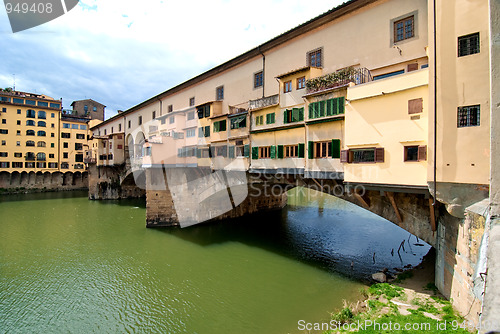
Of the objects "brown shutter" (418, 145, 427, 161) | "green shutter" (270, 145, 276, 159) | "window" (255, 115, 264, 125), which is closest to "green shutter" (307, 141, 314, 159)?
"green shutter" (270, 145, 276, 159)

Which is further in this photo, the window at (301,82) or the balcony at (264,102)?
the balcony at (264,102)

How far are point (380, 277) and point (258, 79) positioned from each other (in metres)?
14.0

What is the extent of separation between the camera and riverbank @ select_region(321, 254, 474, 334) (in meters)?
7.88

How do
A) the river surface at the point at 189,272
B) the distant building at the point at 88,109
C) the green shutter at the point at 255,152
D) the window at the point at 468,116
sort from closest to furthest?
the window at the point at 468,116 → the river surface at the point at 189,272 → the green shutter at the point at 255,152 → the distant building at the point at 88,109

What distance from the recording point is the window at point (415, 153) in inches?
357

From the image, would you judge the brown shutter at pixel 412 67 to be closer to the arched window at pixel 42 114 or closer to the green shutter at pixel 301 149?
the green shutter at pixel 301 149

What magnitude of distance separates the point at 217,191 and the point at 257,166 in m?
7.37

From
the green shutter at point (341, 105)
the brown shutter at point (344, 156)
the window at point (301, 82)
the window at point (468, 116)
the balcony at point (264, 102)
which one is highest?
the window at point (301, 82)

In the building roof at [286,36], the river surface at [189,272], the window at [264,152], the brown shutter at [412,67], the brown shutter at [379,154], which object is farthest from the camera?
the window at [264,152]

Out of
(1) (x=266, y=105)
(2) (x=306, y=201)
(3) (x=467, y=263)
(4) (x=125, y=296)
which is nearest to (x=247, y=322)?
(4) (x=125, y=296)

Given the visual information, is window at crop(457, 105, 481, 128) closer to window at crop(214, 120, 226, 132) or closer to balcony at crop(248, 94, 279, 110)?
balcony at crop(248, 94, 279, 110)

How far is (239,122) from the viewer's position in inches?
719

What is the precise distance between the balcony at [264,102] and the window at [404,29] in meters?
6.47

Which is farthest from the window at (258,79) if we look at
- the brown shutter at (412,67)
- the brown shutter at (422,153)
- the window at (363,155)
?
the brown shutter at (422,153)
